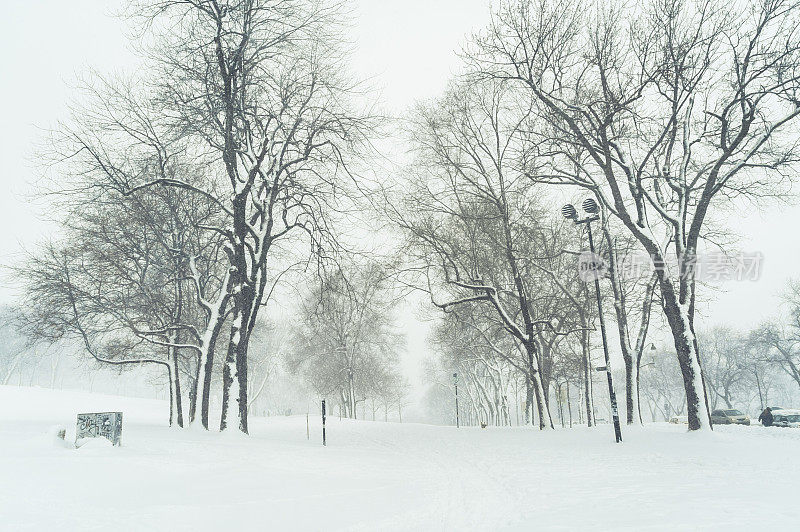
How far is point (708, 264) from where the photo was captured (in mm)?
17609

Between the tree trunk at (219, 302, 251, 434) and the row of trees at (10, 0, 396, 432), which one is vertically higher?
the row of trees at (10, 0, 396, 432)

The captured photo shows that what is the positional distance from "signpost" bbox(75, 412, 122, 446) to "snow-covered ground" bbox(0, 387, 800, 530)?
16 centimetres

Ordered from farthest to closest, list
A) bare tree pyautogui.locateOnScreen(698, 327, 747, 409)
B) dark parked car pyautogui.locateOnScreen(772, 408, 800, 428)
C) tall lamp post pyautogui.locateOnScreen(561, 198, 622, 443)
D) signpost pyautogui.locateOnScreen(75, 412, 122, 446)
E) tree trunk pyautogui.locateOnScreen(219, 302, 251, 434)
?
1. bare tree pyautogui.locateOnScreen(698, 327, 747, 409)
2. dark parked car pyautogui.locateOnScreen(772, 408, 800, 428)
3. tall lamp post pyautogui.locateOnScreen(561, 198, 622, 443)
4. tree trunk pyautogui.locateOnScreen(219, 302, 251, 434)
5. signpost pyautogui.locateOnScreen(75, 412, 122, 446)

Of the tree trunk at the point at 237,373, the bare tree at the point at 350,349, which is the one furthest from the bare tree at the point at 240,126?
the bare tree at the point at 350,349

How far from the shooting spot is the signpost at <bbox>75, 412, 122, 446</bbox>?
8.26 meters

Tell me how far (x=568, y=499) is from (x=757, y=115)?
527 inches

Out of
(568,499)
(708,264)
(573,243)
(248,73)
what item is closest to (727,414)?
(573,243)

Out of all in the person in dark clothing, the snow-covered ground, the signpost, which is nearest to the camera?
Result: the snow-covered ground

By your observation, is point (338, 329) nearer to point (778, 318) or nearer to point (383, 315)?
point (383, 315)

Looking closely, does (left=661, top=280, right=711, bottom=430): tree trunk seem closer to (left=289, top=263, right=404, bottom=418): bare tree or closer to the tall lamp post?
the tall lamp post

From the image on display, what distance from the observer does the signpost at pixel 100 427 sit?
8258 mm

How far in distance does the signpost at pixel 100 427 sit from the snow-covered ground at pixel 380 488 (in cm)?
16

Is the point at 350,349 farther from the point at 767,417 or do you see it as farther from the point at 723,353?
the point at 723,353

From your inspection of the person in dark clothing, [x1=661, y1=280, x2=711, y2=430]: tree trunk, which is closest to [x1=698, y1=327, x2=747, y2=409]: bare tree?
the person in dark clothing
